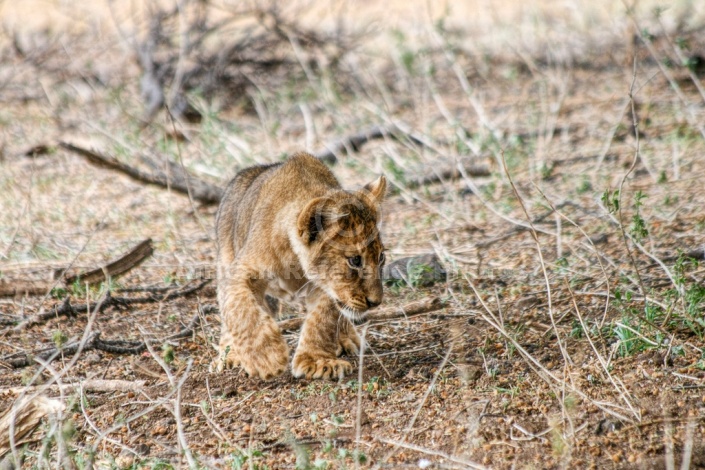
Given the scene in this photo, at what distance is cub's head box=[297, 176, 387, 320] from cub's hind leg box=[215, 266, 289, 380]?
354 mm

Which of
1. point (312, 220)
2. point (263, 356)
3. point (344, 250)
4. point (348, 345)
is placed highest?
point (312, 220)

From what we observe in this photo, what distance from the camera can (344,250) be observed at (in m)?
4.26

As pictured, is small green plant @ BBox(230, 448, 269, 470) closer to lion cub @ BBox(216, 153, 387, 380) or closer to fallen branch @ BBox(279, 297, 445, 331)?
lion cub @ BBox(216, 153, 387, 380)

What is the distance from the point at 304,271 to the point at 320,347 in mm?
391

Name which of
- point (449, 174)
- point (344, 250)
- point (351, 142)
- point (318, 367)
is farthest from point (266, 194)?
point (351, 142)

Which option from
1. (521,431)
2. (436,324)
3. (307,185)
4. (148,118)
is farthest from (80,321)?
(148,118)

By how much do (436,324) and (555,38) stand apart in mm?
7240

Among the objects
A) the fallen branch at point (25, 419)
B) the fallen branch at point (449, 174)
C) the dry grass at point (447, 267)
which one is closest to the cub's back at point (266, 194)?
the dry grass at point (447, 267)

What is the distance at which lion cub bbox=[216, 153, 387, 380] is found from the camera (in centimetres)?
421

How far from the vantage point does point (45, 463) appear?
9.80 feet

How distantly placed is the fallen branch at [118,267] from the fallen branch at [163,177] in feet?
2.77

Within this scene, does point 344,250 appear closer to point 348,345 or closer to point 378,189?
point 378,189

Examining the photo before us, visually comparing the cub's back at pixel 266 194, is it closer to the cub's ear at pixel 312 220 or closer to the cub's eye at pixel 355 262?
the cub's ear at pixel 312 220

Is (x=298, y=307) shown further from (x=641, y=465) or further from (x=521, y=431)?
(x=641, y=465)
